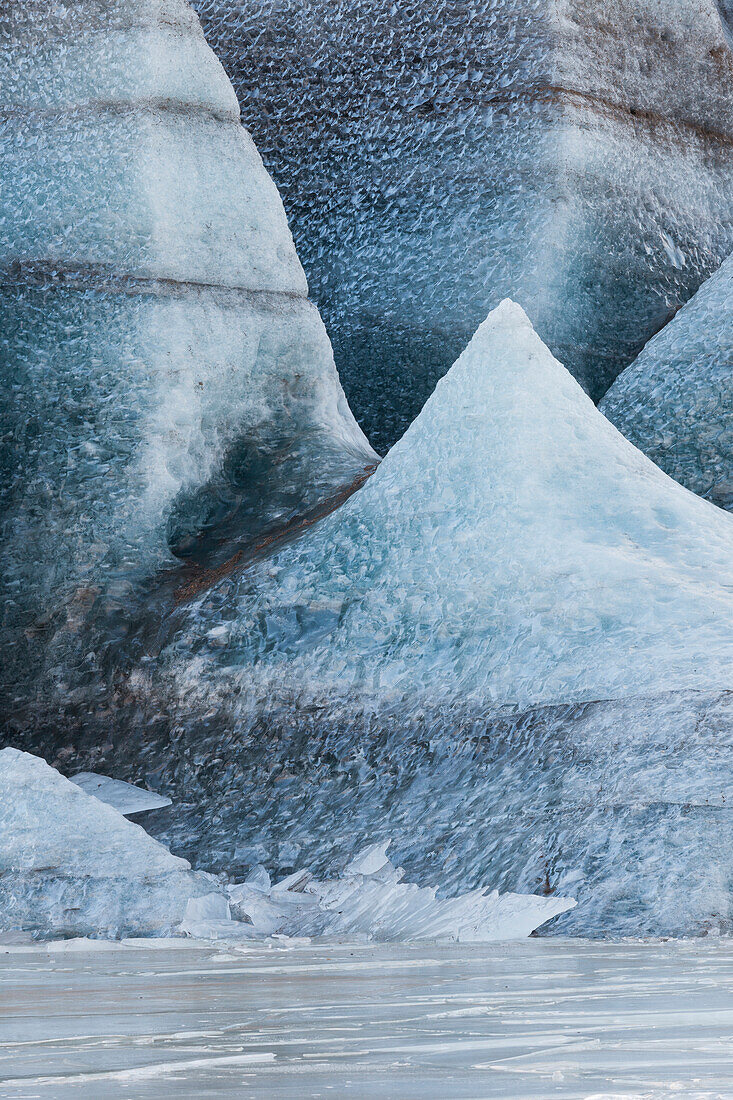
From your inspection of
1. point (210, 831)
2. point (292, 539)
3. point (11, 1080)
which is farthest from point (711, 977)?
point (292, 539)

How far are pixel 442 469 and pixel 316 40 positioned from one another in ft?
10.2

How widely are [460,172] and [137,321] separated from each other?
1.88 m

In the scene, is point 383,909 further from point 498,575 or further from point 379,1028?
point 379,1028

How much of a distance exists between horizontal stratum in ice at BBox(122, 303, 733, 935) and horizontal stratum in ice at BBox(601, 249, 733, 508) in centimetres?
129

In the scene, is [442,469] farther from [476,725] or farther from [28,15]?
[28,15]

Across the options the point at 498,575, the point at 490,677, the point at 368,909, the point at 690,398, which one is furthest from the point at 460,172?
the point at 368,909

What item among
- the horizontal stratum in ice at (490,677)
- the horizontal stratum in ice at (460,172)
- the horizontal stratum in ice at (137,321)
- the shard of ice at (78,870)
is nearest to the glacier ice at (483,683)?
the horizontal stratum in ice at (490,677)

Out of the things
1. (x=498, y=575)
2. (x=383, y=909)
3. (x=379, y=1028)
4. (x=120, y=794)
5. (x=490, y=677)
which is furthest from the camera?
(x=120, y=794)

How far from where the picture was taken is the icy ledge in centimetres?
285

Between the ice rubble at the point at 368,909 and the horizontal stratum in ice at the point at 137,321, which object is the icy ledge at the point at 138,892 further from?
the horizontal stratum in ice at the point at 137,321

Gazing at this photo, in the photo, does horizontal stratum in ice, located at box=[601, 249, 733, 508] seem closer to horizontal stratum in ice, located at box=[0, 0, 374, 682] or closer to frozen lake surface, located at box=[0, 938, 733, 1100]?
horizontal stratum in ice, located at box=[0, 0, 374, 682]

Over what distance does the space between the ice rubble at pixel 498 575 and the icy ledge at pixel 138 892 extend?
0.55 m

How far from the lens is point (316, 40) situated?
20.3 ft

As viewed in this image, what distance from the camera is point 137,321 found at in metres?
4.52
